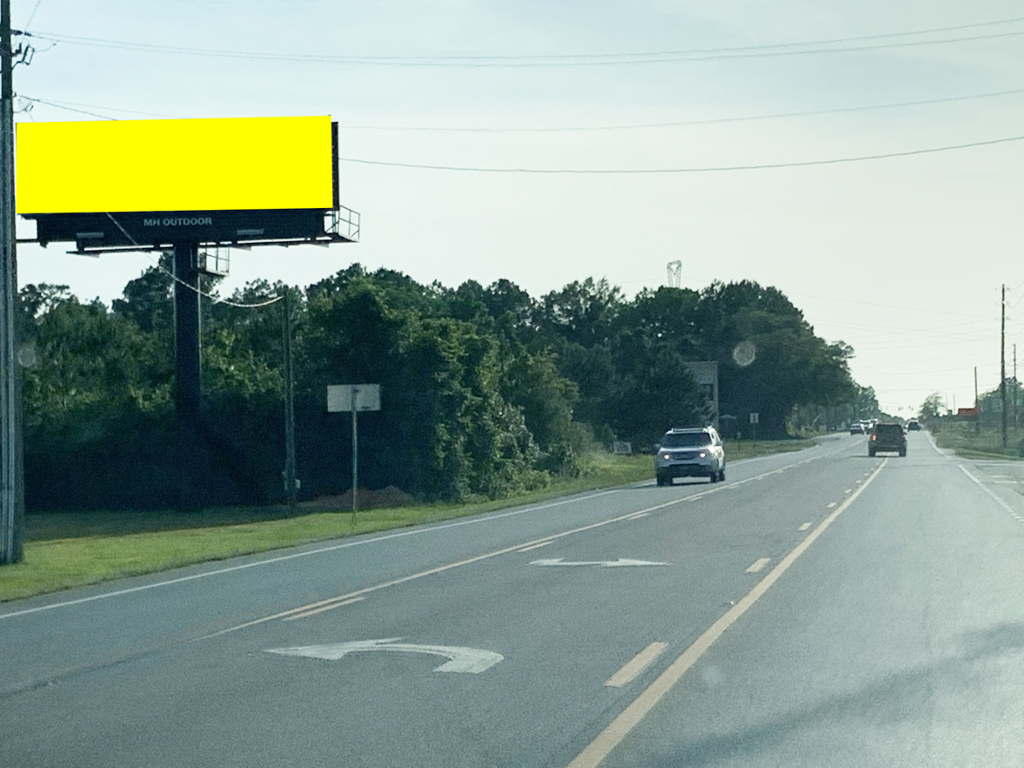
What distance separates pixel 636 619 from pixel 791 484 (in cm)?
3115

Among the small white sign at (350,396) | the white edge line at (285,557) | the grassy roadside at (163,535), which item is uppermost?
the small white sign at (350,396)

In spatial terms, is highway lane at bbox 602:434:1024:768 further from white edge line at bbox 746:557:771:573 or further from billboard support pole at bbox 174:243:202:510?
billboard support pole at bbox 174:243:202:510

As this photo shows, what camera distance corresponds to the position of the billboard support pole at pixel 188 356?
40.7 metres

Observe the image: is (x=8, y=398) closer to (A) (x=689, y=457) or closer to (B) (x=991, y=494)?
(B) (x=991, y=494)

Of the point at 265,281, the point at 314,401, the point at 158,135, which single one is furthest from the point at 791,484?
the point at 265,281

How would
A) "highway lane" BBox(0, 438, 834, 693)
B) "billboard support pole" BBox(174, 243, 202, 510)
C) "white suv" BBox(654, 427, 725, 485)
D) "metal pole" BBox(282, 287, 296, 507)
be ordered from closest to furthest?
"highway lane" BBox(0, 438, 834, 693)
"metal pole" BBox(282, 287, 296, 507)
"billboard support pole" BBox(174, 243, 202, 510)
"white suv" BBox(654, 427, 725, 485)

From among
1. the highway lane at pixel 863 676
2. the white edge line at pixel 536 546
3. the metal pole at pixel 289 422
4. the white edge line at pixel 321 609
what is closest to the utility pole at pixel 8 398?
the white edge line at pixel 536 546

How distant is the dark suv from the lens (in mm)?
74438

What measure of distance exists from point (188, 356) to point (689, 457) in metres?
16.0

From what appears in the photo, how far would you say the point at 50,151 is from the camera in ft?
126

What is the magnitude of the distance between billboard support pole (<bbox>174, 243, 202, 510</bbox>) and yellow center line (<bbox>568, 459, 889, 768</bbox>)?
26890 mm

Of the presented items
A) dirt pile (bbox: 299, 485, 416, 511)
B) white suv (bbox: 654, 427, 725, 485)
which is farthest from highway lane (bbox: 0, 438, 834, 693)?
white suv (bbox: 654, 427, 725, 485)

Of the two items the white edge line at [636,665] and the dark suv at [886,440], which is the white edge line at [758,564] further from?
the dark suv at [886,440]

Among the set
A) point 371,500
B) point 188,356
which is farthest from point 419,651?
point 188,356
